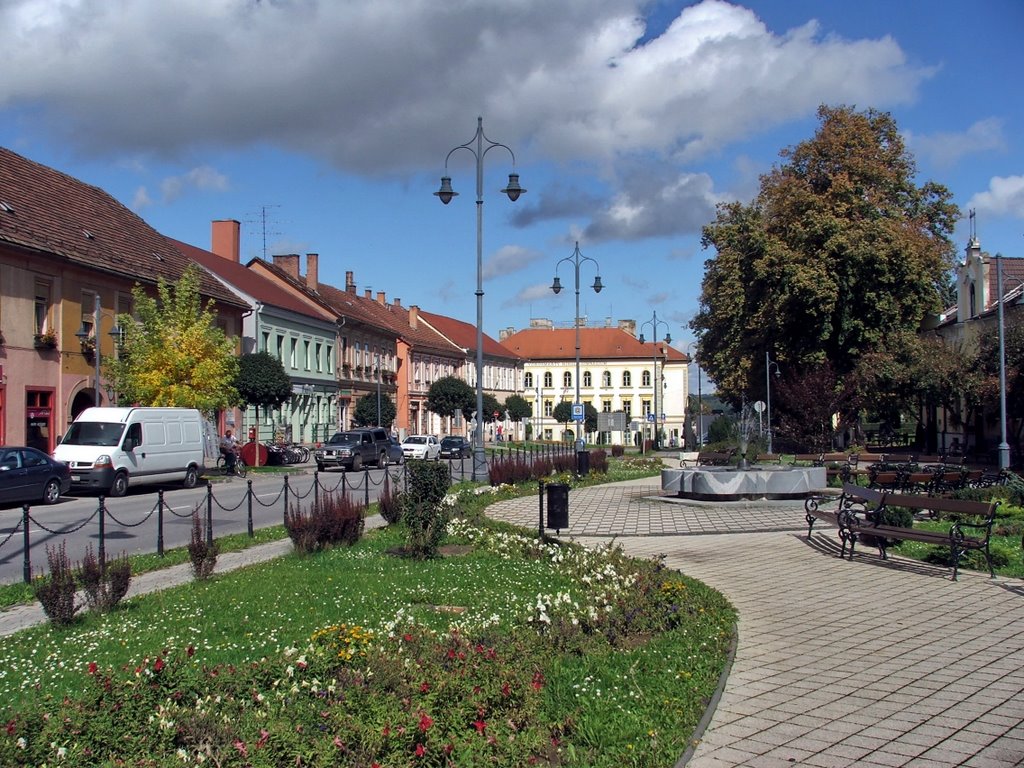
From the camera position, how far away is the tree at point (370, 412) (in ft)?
202

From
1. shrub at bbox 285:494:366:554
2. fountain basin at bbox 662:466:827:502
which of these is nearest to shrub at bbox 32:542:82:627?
shrub at bbox 285:494:366:554

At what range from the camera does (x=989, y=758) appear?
5379mm

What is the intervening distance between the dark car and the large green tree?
29.7 meters

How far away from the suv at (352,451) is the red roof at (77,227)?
9189 millimetres

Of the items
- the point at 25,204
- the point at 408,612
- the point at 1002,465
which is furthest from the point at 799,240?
the point at 408,612

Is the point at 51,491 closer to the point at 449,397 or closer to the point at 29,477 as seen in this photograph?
the point at 29,477

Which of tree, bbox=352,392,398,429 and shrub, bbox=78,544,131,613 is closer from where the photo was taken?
shrub, bbox=78,544,131,613

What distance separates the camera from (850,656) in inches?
304

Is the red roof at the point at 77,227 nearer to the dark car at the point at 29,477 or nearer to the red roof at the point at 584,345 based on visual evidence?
the dark car at the point at 29,477

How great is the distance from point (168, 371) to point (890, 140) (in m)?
33.0

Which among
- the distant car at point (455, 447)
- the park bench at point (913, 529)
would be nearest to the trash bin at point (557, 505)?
the park bench at point (913, 529)

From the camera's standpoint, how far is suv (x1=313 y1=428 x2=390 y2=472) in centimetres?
4109

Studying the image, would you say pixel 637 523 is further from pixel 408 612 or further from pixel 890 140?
pixel 890 140

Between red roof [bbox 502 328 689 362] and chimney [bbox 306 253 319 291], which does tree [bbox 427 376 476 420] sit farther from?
red roof [bbox 502 328 689 362]
